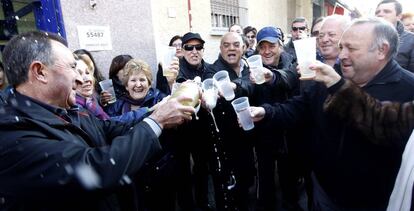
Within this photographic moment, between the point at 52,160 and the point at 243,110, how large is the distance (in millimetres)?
1616

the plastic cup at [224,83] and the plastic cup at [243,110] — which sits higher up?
the plastic cup at [224,83]

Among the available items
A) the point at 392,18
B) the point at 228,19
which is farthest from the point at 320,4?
the point at 392,18

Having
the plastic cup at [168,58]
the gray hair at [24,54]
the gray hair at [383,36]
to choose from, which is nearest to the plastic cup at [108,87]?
the plastic cup at [168,58]

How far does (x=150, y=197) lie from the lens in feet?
10.1

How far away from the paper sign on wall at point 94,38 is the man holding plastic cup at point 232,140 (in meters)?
1.44

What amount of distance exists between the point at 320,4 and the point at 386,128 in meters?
18.5

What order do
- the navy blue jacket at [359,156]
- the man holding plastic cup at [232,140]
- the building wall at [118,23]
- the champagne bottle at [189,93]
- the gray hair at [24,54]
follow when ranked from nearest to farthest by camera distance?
the gray hair at [24,54]
the champagne bottle at [189,93]
the navy blue jacket at [359,156]
the man holding plastic cup at [232,140]
the building wall at [118,23]

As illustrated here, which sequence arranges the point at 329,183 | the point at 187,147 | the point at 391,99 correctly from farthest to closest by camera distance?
1. the point at 187,147
2. the point at 329,183
3. the point at 391,99

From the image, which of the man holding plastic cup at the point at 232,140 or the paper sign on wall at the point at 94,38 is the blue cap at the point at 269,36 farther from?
the paper sign on wall at the point at 94,38

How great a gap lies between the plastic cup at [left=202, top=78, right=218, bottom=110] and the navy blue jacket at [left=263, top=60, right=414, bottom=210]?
2.72 ft

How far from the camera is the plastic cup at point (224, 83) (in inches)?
110

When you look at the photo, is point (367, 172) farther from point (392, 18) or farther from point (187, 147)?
point (392, 18)

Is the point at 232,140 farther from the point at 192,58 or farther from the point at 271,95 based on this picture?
the point at 192,58

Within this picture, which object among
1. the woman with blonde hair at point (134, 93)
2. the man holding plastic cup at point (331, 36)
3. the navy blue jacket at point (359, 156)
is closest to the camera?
the navy blue jacket at point (359, 156)
